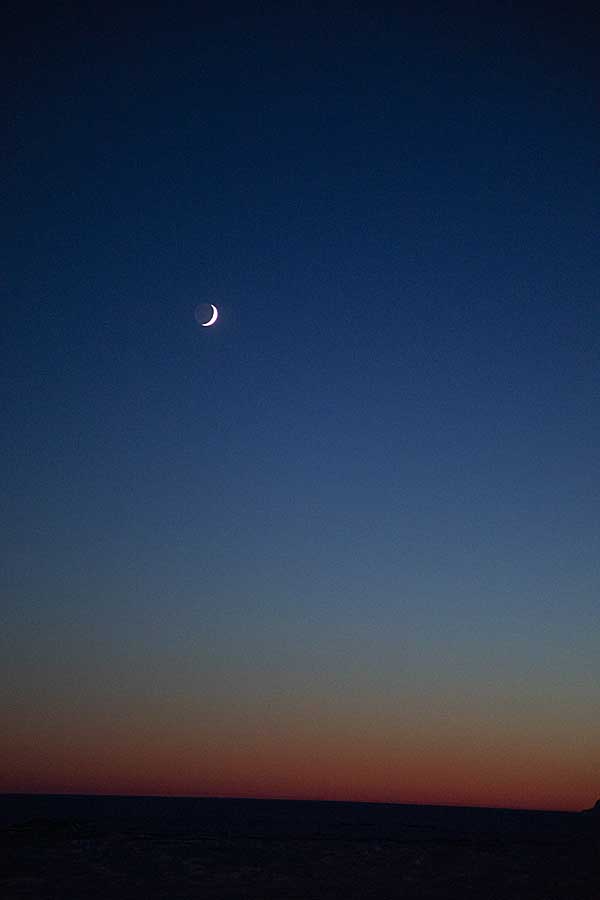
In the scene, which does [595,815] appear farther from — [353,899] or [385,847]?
[353,899]

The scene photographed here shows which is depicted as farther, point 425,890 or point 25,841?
point 25,841

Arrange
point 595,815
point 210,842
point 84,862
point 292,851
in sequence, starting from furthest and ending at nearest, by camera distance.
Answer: point 595,815, point 210,842, point 292,851, point 84,862

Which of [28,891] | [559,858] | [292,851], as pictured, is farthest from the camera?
[292,851]

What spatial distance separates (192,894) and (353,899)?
6.76 m

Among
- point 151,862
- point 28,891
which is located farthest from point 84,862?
point 28,891

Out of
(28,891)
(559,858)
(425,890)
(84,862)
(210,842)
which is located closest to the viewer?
(28,891)

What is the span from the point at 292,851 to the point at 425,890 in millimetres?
11854

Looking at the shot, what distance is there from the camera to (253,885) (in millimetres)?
29672

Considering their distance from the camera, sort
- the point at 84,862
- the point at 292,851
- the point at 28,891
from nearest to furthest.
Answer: the point at 28,891
the point at 84,862
the point at 292,851

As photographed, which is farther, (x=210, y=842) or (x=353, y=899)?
(x=210, y=842)

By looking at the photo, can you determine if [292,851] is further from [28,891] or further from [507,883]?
[28,891]

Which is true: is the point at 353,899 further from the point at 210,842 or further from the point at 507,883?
the point at 210,842

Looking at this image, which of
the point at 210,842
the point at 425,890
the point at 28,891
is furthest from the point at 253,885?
the point at 210,842

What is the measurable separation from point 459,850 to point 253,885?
16660 millimetres
